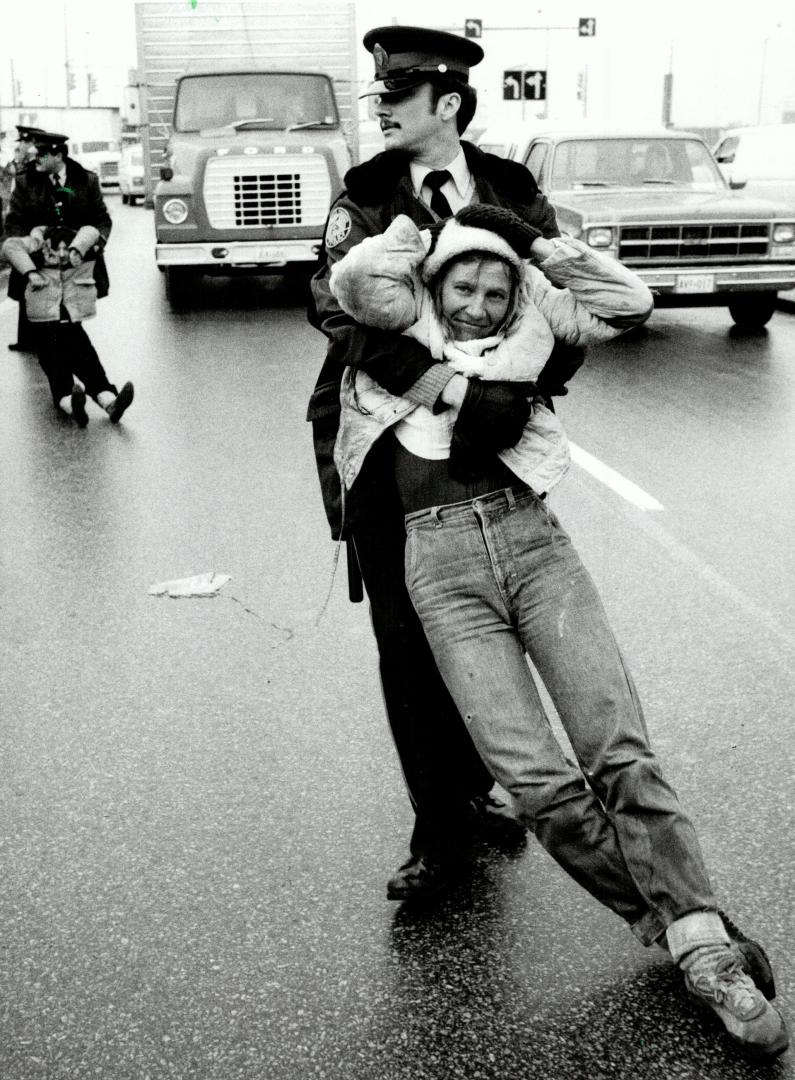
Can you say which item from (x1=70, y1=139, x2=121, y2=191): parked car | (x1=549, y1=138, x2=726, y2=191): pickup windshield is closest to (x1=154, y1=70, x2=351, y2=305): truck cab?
(x1=549, y1=138, x2=726, y2=191): pickup windshield

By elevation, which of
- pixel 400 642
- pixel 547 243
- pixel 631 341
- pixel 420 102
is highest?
pixel 420 102

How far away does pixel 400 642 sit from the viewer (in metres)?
3.19

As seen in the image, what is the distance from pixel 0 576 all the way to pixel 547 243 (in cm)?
380

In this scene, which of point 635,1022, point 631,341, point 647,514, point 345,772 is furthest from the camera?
point 631,341

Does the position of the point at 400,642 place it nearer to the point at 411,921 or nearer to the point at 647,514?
the point at 411,921

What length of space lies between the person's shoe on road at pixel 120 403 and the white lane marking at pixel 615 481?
292 centimetres

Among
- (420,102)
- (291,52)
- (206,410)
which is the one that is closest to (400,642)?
(420,102)

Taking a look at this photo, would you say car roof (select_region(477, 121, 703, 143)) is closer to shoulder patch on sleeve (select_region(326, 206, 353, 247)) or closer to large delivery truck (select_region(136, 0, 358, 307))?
large delivery truck (select_region(136, 0, 358, 307))

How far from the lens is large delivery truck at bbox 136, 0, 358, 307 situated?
15.5 meters

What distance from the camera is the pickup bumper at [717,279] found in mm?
12234

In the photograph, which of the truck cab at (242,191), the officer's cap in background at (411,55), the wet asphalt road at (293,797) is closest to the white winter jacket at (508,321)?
the officer's cap in background at (411,55)

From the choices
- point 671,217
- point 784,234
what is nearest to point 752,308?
point 784,234

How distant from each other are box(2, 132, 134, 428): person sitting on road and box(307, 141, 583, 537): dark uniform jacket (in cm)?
611

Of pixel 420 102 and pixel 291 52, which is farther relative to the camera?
pixel 291 52
